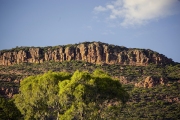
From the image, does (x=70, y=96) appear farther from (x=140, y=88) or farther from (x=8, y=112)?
(x=140, y=88)

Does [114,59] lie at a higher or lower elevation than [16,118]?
higher

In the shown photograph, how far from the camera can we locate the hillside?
3155 inches

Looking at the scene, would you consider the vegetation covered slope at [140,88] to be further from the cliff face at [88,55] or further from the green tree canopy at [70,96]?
the green tree canopy at [70,96]

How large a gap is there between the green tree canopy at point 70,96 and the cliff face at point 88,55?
86982 millimetres

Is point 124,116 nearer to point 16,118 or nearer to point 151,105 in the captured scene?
point 151,105

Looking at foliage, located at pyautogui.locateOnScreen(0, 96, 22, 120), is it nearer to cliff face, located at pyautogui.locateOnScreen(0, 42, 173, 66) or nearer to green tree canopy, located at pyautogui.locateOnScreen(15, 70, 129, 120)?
green tree canopy, located at pyautogui.locateOnScreen(15, 70, 129, 120)

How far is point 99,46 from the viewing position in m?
146

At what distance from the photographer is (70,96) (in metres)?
40.8

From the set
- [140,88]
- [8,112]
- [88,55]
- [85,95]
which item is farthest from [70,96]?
[88,55]

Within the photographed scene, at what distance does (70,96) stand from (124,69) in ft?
270

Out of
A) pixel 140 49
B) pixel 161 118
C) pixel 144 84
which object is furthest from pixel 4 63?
pixel 161 118

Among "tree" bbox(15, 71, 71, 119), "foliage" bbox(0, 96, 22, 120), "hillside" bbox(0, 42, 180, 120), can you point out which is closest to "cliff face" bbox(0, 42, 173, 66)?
"hillside" bbox(0, 42, 180, 120)

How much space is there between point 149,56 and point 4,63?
66251 millimetres

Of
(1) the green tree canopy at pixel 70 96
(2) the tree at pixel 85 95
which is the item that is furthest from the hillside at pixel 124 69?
(2) the tree at pixel 85 95
